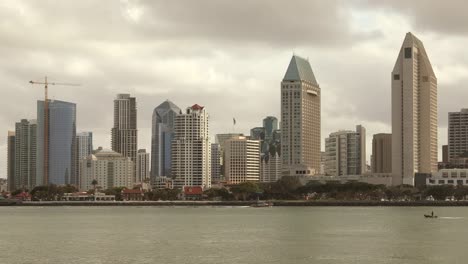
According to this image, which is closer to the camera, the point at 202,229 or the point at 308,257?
the point at 308,257

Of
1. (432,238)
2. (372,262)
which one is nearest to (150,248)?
(372,262)

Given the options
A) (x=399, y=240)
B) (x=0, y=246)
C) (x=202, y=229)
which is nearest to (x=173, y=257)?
(x=0, y=246)

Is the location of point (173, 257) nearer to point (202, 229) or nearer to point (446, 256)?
point (446, 256)

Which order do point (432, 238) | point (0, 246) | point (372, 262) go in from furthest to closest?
point (432, 238) → point (0, 246) → point (372, 262)

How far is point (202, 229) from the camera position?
446ft

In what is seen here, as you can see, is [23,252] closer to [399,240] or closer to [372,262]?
[372,262]

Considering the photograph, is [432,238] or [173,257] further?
[432,238]

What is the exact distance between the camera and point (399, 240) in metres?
108

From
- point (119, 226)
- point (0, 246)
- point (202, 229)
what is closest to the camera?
point (0, 246)

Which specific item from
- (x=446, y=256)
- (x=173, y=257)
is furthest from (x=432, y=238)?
(x=173, y=257)

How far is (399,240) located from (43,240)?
43.6m

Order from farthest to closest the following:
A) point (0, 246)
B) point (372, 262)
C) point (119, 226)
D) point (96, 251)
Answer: point (119, 226) → point (0, 246) → point (96, 251) → point (372, 262)

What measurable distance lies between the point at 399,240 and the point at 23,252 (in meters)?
44.1

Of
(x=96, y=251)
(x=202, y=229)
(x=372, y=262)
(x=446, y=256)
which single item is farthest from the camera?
(x=202, y=229)
